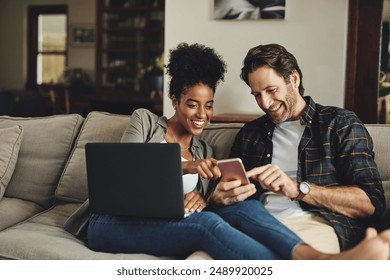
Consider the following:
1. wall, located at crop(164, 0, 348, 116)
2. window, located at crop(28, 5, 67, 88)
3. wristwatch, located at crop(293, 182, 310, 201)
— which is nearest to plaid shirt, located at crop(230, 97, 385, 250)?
wristwatch, located at crop(293, 182, 310, 201)

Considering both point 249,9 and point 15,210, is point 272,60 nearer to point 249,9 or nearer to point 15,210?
point 15,210

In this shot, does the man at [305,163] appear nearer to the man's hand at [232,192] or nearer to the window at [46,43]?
the man's hand at [232,192]

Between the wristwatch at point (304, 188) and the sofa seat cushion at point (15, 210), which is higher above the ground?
the wristwatch at point (304, 188)

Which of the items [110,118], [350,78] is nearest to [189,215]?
[110,118]

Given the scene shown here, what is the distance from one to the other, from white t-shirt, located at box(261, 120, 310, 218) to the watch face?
0.12 meters

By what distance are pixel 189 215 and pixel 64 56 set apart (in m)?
5.84

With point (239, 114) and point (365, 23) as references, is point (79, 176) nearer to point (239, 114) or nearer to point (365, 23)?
point (239, 114)

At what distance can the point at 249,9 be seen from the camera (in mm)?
3020

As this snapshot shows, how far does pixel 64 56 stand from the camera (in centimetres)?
697

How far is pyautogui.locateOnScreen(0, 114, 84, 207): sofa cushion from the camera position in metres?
2.12

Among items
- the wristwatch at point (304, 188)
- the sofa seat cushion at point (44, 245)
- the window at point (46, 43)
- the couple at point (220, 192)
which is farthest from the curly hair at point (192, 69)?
the window at point (46, 43)

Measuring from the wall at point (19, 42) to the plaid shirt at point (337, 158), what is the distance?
5.35m

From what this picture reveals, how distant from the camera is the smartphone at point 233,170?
1426 millimetres

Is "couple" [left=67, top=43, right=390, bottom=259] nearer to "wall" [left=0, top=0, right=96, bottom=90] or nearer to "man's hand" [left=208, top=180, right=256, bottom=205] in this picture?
"man's hand" [left=208, top=180, right=256, bottom=205]
